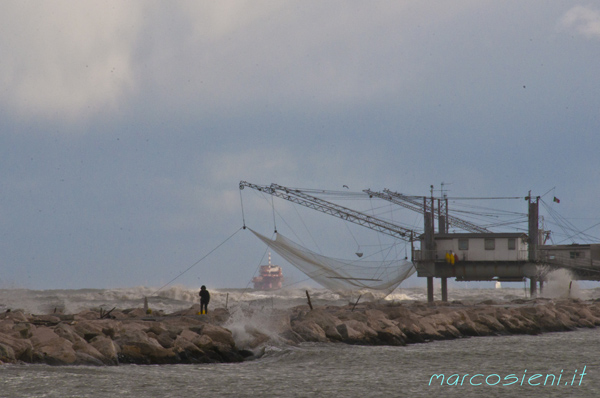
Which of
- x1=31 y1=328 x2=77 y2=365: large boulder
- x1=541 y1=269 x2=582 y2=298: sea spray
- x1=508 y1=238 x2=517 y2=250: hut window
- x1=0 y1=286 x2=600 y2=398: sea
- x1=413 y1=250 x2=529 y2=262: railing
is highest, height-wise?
x1=508 y1=238 x2=517 y2=250: hut window

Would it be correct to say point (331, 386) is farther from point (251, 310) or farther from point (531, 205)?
point (531, 205)

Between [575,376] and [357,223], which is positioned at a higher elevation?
[357,223]

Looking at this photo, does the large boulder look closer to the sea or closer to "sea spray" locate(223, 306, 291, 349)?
the sea

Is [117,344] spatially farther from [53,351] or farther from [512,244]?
[512,244]

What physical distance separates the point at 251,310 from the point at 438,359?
7713 mm

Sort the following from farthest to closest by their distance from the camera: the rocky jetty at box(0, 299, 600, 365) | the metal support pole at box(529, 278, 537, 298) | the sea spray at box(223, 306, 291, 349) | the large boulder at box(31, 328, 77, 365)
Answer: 1. the metal support pole at box(529, 278, 537, 298)
2. the sea spray at box(223, 306, 291, 349)
3. the rocky jetty at box(0, 299, 600, 365)
4. the large boulder at box(31, 328, 77, 365)

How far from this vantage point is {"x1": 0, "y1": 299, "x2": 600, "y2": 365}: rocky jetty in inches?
864

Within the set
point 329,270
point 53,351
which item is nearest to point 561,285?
point 329,270

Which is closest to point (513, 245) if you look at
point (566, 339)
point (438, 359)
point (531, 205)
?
point (531, 205)

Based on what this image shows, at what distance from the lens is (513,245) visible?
5959cm

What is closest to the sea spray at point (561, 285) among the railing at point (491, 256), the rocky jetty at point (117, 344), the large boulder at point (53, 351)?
the railing at point (491, 256)

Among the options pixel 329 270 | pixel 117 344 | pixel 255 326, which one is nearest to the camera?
pixel 117 344

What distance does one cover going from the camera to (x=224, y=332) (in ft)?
81.7

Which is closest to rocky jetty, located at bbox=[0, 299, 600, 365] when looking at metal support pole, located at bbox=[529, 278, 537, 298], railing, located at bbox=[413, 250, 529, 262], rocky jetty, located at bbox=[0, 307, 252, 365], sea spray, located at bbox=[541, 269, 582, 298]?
rocky jetty, located at bbox=[0, 307, 252, 365]
